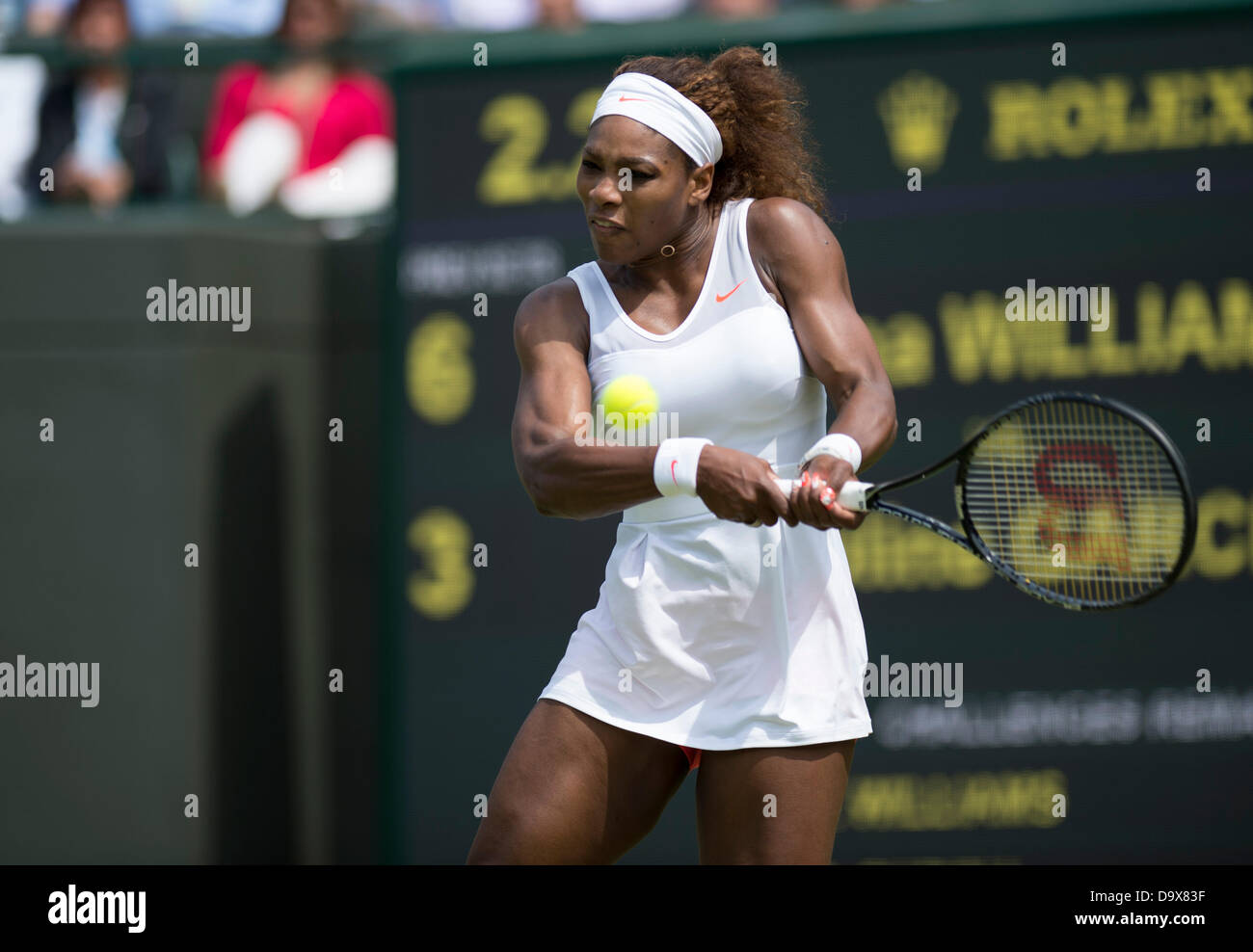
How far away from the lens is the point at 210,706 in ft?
17.2

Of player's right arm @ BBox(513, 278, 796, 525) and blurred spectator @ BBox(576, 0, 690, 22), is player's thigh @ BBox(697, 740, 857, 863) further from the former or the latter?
blurred spectator @ BBox(576, 0, 690, 22)

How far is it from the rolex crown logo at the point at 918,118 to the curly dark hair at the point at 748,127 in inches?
54.0

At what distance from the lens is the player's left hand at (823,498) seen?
2.78 meters

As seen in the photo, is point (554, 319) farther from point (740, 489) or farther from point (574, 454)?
point (740, 489)

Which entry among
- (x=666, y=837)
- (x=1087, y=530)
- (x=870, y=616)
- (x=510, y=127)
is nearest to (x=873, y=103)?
(x=510, y=127)

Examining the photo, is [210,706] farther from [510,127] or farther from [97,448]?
[510,127]

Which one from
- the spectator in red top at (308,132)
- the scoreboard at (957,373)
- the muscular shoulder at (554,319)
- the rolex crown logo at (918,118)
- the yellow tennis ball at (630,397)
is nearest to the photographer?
the yellow tennis ball at (630,397)

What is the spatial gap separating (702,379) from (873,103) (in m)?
1.87

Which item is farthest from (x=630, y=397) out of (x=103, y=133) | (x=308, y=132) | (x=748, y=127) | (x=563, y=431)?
(x=103, y=133)

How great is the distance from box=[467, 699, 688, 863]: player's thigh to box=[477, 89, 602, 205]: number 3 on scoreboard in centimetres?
215

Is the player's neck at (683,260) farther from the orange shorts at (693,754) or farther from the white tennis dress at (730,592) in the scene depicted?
the orange shorts at (693,754)

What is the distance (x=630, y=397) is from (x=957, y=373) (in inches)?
70.1

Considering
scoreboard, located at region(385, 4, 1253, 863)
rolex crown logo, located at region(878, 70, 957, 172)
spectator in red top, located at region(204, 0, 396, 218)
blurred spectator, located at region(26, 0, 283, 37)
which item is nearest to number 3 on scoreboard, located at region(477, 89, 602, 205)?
scoreboard, located at region(385, 4, 1253, 863)

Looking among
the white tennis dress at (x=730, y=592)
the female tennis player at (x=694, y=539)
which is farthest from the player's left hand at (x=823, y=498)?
the white tennis dress at (x=730, y=592)
